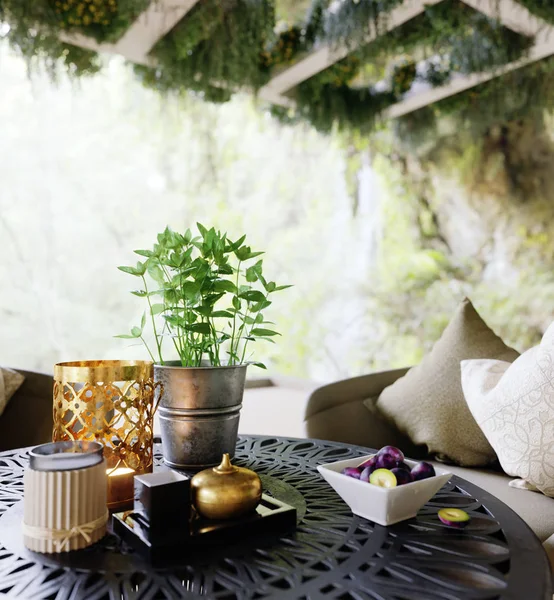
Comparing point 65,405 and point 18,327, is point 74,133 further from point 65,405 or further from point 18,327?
point 65,405

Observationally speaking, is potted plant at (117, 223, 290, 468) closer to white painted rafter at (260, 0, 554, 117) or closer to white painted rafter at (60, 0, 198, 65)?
white painted rafter at (60, 0, 198, 65)

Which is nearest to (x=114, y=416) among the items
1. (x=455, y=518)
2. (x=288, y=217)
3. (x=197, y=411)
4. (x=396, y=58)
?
(x=197, y=411)

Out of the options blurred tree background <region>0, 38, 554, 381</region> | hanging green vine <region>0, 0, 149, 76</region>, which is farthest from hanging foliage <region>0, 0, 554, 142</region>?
blurred tree background <region>0, 38, 554, 381</region>

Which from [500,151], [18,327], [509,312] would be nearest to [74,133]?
[18,327]

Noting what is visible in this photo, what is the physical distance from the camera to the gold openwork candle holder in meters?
0.79

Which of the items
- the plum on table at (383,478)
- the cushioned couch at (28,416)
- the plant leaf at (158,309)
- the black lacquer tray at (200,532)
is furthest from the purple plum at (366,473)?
the cushioned couch at (28,416)

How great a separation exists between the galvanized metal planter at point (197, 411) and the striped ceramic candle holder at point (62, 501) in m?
0.23

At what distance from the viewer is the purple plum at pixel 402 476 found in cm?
74

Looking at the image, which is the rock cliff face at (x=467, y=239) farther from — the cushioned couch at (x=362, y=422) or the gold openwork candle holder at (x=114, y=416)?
the gold openwork candle holder at (x=114, y=416)

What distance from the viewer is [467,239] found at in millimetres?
5480

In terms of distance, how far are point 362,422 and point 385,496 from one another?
0.84m

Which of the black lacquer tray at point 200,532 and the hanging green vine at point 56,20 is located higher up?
the hanging green vine at point 56,20

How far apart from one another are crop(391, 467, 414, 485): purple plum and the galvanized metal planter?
29 cm

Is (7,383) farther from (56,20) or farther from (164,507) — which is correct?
(56,20)
